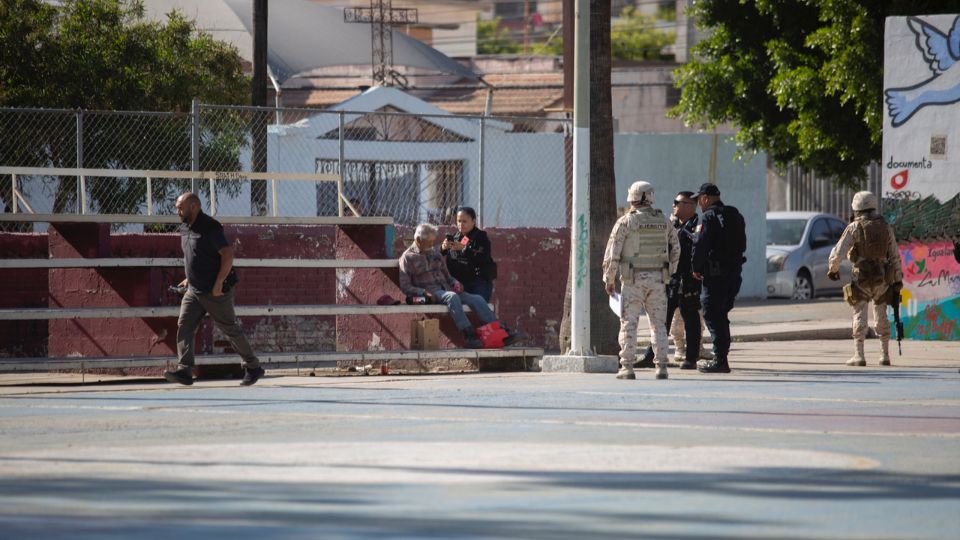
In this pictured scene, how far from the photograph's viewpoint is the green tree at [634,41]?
300ft

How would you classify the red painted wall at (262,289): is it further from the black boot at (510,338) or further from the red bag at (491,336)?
the black boot at (510,338)

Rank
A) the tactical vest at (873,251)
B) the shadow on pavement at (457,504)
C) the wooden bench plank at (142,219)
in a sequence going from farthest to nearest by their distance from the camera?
the tactical vest at (873,251) → the wooden bench plank at (142,219) → the shadow on pavement at (457,504)

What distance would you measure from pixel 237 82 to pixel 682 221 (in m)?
14.1

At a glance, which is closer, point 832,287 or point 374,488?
point 374,488

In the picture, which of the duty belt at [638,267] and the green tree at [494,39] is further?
the green tree at [494,39]

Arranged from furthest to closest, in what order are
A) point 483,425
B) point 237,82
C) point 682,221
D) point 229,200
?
point 237,82, point 229,200, point 682,221, point 483,425

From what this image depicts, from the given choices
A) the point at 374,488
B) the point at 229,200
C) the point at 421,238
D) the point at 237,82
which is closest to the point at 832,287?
the point at 237,82

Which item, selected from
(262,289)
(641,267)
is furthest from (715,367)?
(262,289)

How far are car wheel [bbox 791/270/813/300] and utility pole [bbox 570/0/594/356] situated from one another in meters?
16.3

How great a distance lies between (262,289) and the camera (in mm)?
20906

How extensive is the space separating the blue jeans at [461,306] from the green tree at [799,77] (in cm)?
818

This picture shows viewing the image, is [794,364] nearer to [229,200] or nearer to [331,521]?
[229,200]

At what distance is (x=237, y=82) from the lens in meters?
29.8

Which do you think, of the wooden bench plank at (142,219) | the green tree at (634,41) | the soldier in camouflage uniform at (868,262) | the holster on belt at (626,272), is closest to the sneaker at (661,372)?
the holster on belt at (626,272)
